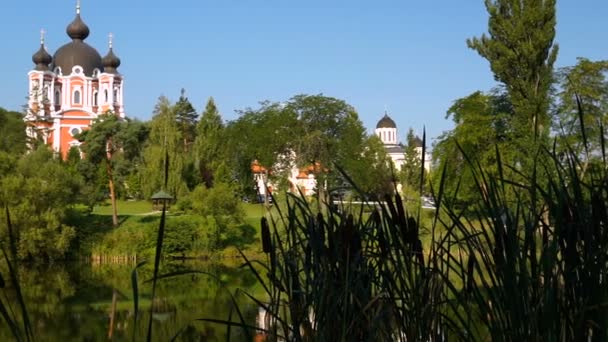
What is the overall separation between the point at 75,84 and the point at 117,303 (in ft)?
150

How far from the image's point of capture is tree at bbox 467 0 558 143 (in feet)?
75.3

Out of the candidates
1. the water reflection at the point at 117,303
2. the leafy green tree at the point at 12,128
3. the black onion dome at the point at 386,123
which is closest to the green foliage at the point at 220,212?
the water reflection at the point at 117,303

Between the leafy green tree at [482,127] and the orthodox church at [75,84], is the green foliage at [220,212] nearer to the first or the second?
the leafy green tree at [482,127]

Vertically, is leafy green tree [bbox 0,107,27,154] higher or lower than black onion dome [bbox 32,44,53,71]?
lower

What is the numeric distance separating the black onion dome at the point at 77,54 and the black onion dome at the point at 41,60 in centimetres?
53

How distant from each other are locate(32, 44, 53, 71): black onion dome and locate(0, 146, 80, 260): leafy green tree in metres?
36.8

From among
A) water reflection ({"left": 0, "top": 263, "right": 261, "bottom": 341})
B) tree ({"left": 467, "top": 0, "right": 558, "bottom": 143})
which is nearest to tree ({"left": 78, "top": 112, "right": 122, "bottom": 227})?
water reflection ({"left": 0, "top": 263, "right": 261, "bottom": 341})

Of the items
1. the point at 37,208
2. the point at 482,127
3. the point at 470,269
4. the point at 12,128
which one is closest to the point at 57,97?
the point at 12,128

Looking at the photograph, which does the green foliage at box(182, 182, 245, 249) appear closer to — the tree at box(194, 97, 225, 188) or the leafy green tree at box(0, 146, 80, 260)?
the leafy green tree at box(0, 146, 80, 260)

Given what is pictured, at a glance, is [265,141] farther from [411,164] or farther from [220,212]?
[411,164]

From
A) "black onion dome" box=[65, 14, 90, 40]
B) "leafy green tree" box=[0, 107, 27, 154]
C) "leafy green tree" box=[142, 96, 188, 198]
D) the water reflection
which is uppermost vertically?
"black onion dome" box=[65, 14, 90, 40]

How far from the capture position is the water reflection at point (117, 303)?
1427 centimetres

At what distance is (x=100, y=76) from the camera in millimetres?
61938

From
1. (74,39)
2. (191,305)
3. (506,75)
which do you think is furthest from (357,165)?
(74,39)
